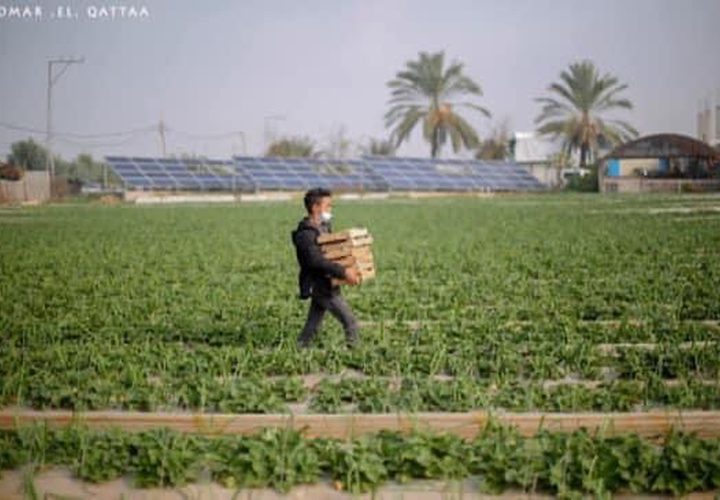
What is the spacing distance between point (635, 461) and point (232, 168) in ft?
179

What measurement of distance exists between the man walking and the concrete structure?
32211 millimetres

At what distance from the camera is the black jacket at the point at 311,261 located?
19.9 feet

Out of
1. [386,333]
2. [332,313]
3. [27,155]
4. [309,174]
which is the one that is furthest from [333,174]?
[332,313]

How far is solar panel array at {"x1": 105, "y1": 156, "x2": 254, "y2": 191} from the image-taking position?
1928 inches

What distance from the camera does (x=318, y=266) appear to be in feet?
19.9

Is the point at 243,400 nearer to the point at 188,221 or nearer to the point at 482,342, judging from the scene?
the point at 482,342

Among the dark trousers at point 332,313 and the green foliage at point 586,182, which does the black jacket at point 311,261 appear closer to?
the dark trousers at point 332,313

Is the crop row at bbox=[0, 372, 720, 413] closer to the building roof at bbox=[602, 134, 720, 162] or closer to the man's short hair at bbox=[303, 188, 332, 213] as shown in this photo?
the man's short hair at bbox=[303, 188, 332, 213]

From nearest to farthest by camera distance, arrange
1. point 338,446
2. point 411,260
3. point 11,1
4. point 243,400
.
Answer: point 338,446, point 243,400, point 11,1, point 411,260

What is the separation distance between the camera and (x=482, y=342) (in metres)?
7.00

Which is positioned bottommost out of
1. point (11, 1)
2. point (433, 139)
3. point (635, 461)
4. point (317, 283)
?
point (635, 461)

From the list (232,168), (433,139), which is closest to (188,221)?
(232,168)

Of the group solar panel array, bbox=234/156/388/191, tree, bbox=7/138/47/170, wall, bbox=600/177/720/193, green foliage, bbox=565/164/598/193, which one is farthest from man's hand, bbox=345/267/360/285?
solar panel array, bbox=234/156/388/191

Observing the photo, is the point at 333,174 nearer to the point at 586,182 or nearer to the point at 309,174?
the point at 309,174
